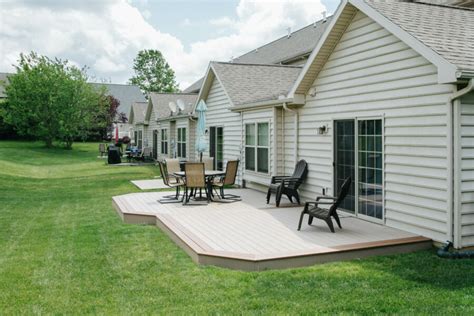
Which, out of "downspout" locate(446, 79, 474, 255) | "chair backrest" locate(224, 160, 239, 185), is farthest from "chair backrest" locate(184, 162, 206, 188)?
"downspout" locate(446, 79, 474, 255)

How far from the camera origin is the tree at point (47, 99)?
34.7 meters

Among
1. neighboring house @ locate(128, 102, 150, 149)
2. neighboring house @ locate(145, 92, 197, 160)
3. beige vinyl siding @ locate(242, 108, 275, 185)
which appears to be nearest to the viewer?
beige vinyl siding @ locate(242, 108, 275, 185)

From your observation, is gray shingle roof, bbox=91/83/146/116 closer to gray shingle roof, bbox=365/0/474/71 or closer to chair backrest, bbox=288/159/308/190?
chair backrest, bbox=288/159/308/190

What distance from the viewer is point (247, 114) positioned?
12.8 m

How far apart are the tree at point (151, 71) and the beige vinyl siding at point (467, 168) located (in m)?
68.2

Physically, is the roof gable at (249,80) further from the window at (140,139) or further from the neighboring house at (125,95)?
the neighboring house at (125,95)

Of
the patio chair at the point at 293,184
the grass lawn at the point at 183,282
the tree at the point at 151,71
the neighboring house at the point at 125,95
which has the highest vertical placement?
the tree at the point at 151,71

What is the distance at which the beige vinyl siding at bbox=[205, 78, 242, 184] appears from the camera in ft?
44.9

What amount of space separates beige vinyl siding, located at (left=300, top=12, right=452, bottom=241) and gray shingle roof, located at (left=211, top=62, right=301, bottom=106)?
4.94 metres

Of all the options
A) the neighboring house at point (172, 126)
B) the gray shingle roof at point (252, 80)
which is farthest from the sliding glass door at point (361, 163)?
the neighboring house at point (172, 126)

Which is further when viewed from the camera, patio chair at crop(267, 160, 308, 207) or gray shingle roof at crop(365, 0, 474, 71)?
patio chair at crop(267, 160, 308, 207)

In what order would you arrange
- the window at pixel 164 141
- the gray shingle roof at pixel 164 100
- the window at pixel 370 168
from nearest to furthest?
the window at pixel 370 168 → the window at pixel 164 141 → the gray shingle roof at pixel 164 100

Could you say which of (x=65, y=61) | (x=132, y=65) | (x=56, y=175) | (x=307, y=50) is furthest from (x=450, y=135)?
(x=132, y=65)

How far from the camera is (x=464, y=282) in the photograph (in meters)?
4.70
